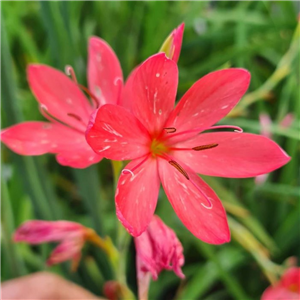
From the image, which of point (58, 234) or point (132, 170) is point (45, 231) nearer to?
point (58, 234)

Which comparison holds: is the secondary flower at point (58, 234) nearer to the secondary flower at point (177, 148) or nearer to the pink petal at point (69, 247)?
the pink petal at point (69, 247)

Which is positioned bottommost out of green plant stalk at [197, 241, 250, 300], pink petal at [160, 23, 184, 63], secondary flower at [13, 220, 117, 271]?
green plant stalk at [197, 241, 250, 300]

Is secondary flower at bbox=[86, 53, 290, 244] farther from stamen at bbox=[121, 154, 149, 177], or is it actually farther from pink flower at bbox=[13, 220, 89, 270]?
pink flower at bbox=[13, 220, 89, 270]

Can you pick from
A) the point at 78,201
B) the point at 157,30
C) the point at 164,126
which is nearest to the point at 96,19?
the point at 157,30

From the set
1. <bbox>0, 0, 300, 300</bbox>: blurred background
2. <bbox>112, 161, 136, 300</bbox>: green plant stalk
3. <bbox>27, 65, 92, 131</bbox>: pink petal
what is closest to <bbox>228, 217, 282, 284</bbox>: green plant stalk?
<bbox>0, 0, 300, 300</bbox>: blurred background

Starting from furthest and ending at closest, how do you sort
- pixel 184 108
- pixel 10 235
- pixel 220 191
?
1. pixel 220 191
2. pixel 10 235
3. pixel 184 108

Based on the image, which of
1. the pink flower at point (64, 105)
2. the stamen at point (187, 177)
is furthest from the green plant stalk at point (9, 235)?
the stamen at point (187, 177)

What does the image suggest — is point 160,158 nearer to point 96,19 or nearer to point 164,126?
point 164,126
